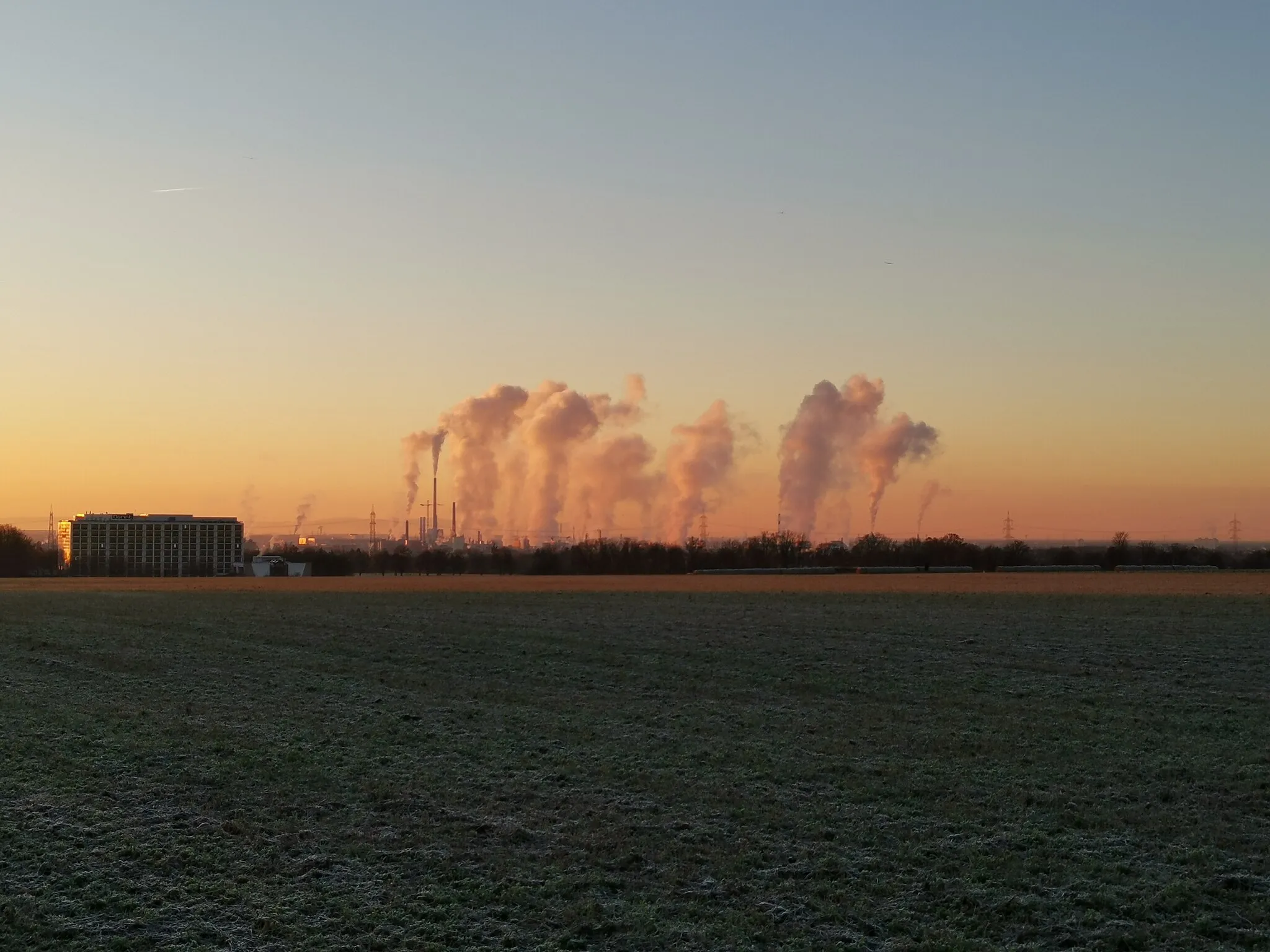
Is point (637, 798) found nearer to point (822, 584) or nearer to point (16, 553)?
point (822, 584)

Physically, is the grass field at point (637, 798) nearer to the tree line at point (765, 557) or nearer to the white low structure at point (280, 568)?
the tree line at point (765, 557)

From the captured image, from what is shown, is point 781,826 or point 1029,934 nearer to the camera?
point 1029,934

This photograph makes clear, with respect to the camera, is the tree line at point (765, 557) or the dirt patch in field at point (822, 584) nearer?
the dirt patch in field at point (822, 584)

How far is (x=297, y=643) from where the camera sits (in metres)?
34.3

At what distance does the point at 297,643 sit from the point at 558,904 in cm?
2518

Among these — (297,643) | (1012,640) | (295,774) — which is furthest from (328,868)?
(1012,640)

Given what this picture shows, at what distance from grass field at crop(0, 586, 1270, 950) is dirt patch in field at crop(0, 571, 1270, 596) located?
34.4 meters

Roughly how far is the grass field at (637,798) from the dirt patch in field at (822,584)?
1353 inches

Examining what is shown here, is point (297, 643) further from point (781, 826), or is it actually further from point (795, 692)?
point (781, 826)

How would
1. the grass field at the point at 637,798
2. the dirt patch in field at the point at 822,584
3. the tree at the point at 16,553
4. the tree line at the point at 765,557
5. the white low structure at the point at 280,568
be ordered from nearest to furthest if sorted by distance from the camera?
the grass field at the point at 637,798 → the dirt patch in field at the point at 822,584 → the tree line at the point at 765,557 → the white low structure at the point at 280,568 → the tree at the point at 16,553

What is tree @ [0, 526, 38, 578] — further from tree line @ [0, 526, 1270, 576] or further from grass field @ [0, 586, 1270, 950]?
grass field @ [0, 586, 1270, 950]

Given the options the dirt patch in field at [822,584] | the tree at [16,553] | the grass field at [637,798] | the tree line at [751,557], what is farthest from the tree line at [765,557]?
the grass field at [637,798]

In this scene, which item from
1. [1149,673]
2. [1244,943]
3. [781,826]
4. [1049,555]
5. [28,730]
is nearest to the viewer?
[1244,943]

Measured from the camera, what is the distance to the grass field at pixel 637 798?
34.5 ft
